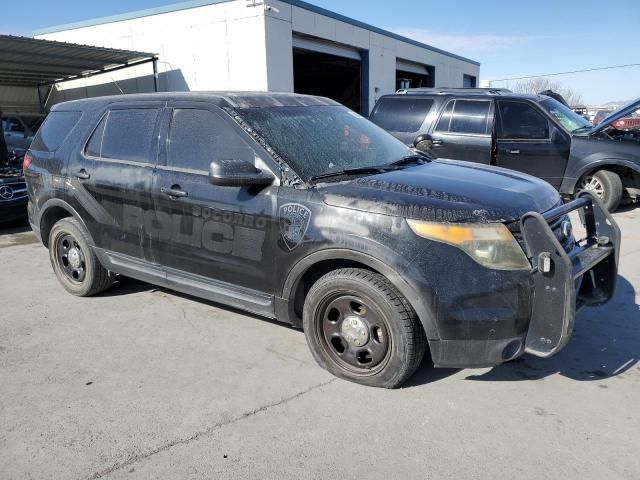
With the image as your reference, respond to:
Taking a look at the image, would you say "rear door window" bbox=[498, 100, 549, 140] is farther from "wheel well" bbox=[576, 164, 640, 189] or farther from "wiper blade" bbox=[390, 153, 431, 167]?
"wiper blade" bbox=[390, 153, 431, 167]

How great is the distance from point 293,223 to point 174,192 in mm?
1078

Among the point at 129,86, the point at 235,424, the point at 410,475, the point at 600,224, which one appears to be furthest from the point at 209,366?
the point at 129,86

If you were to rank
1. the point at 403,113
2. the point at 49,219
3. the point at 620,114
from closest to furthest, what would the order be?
the point at 49,219, the point at 620,114, the point at 403,113

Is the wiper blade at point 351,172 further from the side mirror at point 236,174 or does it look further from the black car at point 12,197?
the black car at point 12,197

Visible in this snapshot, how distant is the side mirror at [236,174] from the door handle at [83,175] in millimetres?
1766

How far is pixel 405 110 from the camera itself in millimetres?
Answer: 8578

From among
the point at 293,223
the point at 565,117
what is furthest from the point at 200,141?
the point at 565,117

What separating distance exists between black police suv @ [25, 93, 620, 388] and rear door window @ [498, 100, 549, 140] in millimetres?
4395

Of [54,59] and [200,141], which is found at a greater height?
[54,59]

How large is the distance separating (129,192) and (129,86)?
1706 cm

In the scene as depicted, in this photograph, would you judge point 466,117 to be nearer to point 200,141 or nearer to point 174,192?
point 200,141

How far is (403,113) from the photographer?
8.56 meters

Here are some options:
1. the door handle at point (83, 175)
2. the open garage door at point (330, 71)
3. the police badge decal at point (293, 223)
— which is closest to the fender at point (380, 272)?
the police badge decal at point (293, 223)

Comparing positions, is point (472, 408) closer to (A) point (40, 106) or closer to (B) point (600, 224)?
(B) point (600, 224)
